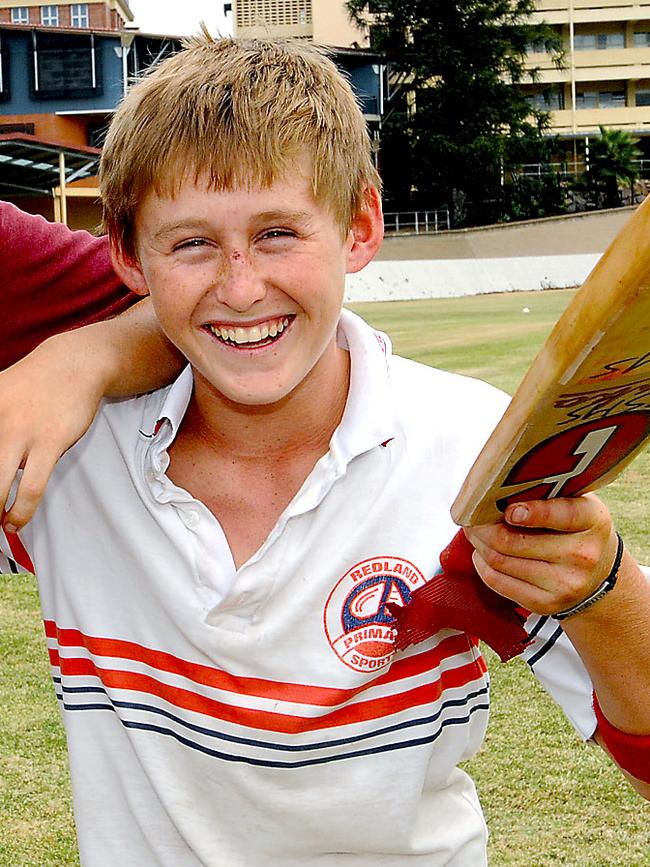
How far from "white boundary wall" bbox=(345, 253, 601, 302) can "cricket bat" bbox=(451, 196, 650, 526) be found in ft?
93.0

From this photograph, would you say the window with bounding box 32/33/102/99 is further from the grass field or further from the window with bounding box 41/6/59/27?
the grass field

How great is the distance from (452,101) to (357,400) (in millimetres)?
48892

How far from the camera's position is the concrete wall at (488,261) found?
31359mm

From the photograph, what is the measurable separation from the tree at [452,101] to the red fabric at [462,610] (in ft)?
151

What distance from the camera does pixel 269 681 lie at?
1740mm

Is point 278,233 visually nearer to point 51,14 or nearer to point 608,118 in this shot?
point 51,14

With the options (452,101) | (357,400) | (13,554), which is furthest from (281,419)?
(452,101)

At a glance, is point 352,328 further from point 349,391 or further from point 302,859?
point 302,859

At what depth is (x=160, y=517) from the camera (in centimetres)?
181

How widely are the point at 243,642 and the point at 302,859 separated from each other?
1.03 ft

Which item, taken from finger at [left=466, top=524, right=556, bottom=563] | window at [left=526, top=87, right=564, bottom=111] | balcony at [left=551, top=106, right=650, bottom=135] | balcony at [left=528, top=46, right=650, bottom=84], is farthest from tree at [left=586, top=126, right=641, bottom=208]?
finger at [left=466, top=524, right=556, bottom=563]

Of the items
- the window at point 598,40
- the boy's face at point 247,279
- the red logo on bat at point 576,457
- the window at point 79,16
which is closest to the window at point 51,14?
the window at point 79,16

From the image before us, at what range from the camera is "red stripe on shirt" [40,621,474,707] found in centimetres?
173

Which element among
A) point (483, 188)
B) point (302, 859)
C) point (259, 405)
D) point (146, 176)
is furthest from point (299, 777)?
point (483, 188)
